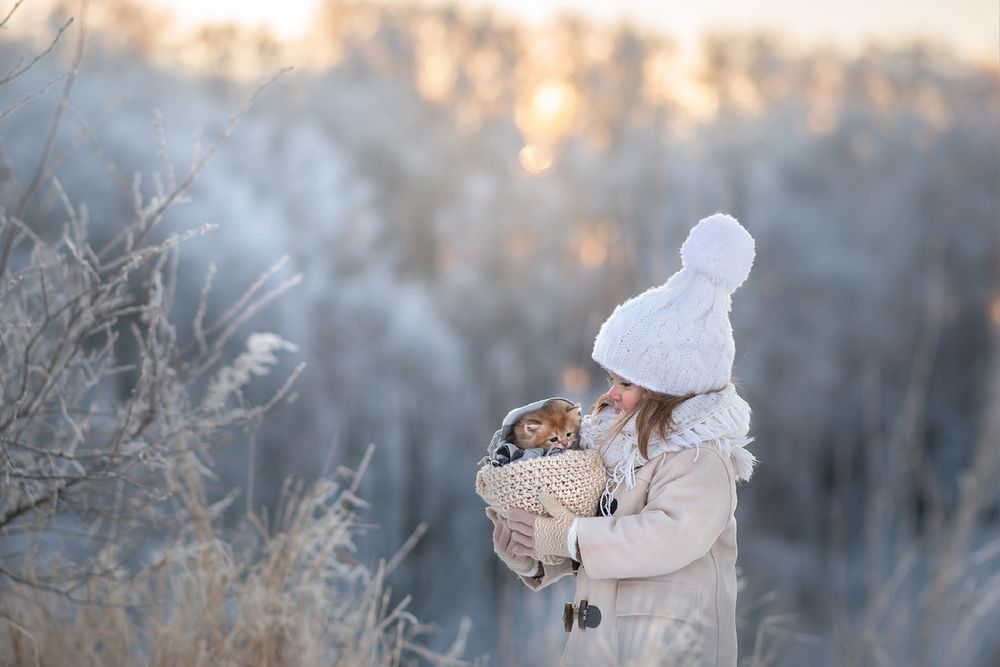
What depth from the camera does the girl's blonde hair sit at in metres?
1.89

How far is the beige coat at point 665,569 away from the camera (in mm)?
1796

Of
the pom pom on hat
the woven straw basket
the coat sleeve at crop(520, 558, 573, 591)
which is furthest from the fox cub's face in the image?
the pom pom on hat

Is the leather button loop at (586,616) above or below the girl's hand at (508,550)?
below

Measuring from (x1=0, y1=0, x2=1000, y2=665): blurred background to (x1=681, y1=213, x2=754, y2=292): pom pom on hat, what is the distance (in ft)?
33.2

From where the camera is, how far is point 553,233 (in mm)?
18984

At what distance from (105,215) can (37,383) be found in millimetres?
10202

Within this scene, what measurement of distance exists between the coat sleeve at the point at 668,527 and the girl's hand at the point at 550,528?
0.03 m

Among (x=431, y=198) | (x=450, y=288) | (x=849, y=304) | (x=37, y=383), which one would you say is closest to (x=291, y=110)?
(x=431, y=198)

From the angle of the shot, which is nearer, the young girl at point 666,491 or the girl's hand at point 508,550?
the young girl at point 666,491

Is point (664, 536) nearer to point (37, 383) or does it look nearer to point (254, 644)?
point (254, 644)

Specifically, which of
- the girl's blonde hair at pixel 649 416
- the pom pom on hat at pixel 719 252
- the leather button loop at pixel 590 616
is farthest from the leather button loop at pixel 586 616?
the pom pom on hat at pixel 719 252

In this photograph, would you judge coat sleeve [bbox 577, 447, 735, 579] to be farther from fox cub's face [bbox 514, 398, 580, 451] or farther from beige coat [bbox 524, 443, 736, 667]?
fox cub's face [bbox 514, 398, 580, 451]

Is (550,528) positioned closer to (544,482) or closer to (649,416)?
(544,482)

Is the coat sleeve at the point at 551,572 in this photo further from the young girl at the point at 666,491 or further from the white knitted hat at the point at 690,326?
the white knitted hat at the point at 690,326
